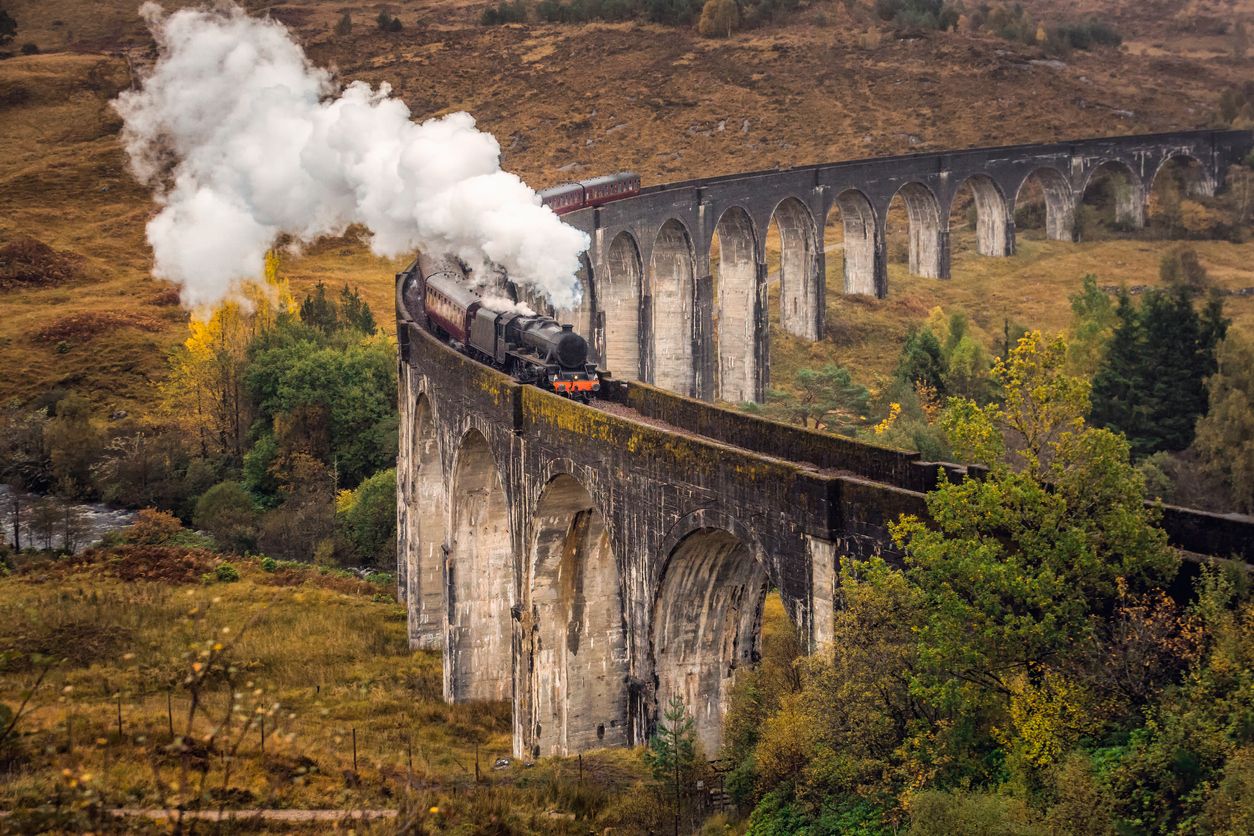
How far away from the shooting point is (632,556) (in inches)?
1001

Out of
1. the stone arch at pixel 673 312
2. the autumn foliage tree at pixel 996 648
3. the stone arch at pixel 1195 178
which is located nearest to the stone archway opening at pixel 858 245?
the stone arch at pixel 673 312

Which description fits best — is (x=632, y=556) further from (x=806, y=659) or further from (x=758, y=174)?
(x=758, y=174)

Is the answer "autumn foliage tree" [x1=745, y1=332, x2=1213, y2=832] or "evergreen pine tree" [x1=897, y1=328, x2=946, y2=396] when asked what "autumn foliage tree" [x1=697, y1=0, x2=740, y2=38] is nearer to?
"evergreen pine tree" [x1=897, y1=328, x2=946, y2=396]

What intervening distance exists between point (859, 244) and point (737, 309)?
12258 millimetres

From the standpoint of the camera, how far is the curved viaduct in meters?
59.0

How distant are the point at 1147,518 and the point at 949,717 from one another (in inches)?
146

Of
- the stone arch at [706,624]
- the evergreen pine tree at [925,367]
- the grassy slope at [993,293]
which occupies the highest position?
the grassy slope at [993,293]

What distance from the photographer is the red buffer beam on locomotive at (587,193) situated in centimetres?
5484

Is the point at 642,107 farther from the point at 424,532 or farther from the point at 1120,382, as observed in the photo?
the point at 424,532

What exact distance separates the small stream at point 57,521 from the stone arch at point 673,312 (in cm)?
2320

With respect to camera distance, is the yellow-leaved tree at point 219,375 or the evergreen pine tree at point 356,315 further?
the evergreen pine tree at point 356,315

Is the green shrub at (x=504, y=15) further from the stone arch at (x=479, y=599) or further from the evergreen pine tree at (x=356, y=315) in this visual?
the stone arch at (x=479, y=599)

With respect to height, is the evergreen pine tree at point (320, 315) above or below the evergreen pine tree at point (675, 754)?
above

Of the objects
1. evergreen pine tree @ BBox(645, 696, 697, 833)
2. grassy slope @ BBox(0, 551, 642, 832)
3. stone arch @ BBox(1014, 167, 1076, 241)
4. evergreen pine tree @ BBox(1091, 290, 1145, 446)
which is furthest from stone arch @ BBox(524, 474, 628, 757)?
stone arch @ BBox(1014, 167, 1076, 241)
